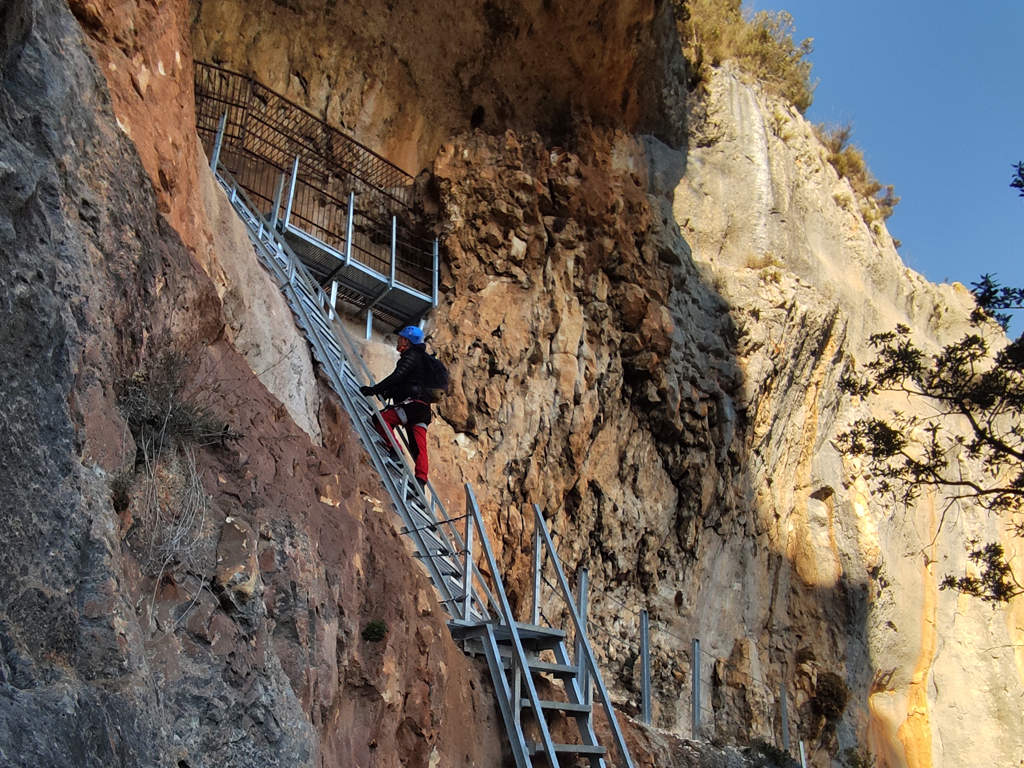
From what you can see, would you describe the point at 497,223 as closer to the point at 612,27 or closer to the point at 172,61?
the point at 612,27

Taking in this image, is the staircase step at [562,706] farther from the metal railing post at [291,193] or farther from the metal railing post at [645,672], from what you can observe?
the metal railing post at [291,193]

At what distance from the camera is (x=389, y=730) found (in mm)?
5645

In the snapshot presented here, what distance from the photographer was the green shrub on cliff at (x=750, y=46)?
19.7 m

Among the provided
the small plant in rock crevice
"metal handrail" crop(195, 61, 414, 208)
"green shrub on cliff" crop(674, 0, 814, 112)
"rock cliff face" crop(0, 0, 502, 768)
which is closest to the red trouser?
"rock cliff face" crop(0, 0, 502, 768)

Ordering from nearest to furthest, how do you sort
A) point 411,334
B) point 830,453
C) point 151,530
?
point 151,530 < point 411,334 < point 830,453

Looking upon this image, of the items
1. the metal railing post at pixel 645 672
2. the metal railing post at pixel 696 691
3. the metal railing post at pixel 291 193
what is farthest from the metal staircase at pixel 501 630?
the metal railing post at pixel 291 193

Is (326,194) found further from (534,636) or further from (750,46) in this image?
(750,46)

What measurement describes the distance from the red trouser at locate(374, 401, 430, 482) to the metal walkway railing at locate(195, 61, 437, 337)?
416 cm

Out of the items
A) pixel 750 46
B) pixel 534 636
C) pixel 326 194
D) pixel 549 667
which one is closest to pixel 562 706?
pixel 549 667

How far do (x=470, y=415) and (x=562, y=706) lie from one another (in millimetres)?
5935

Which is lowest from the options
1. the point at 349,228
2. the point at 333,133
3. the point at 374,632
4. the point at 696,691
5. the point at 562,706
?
the point at 562,706

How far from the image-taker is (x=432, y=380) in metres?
9.35

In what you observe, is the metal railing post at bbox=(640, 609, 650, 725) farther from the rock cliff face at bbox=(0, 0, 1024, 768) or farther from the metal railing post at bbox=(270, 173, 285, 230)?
the metal railing post at bbox=(270, 173, 285, 230)

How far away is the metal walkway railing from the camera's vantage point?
1298 centimetres
